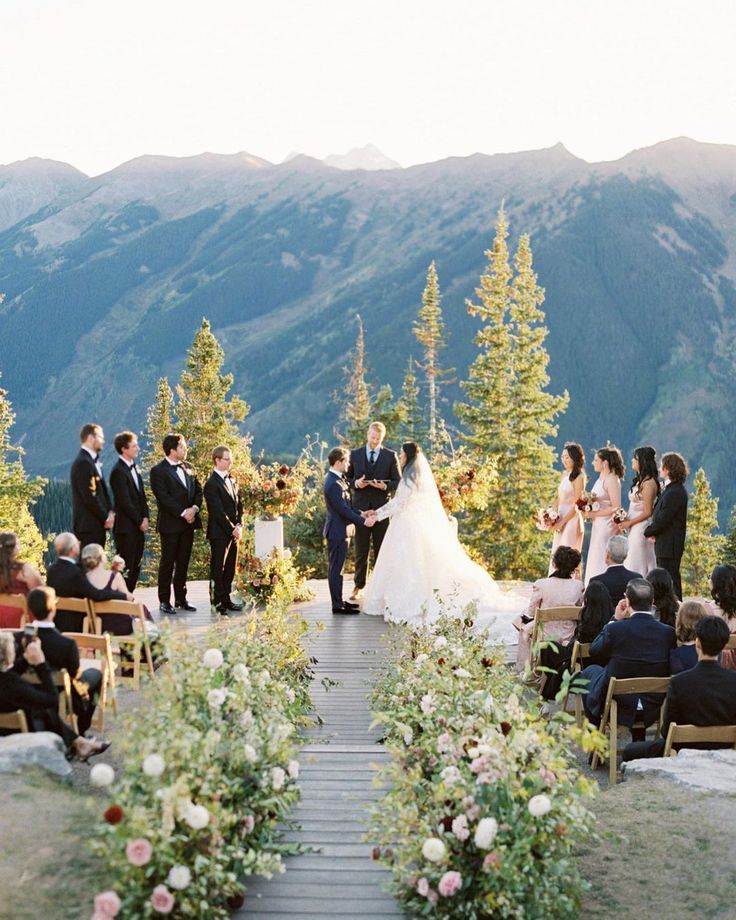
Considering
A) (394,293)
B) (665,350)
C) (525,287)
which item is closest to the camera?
(525,287)

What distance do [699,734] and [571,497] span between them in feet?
18.4

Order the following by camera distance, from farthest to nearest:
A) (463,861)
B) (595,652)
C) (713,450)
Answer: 1. (713,450)
2. (595,652)
3. (463,861)

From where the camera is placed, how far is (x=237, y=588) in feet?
38.9

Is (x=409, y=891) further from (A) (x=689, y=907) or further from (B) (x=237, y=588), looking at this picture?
(B) (x=237, y=588)

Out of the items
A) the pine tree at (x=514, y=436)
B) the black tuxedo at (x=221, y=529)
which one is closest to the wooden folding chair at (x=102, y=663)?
the black tuxedo at (x=221, y=529)

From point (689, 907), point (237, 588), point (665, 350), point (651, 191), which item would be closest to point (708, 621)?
point (689, 907)

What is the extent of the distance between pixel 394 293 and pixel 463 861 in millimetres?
187395

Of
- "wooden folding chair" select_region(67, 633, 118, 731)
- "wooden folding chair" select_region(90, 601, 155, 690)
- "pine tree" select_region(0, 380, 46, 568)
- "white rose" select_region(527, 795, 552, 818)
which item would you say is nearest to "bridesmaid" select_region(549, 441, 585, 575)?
"wooden folding chair" select_region(90, 601, 155, 690)

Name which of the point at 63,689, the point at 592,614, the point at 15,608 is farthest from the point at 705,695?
the point at 15,608

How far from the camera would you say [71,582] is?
7750 mm

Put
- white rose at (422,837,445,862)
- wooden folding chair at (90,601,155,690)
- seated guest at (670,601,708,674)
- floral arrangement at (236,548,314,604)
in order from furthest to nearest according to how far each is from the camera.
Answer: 1. floral arrangement at (236,548,314,604)
2. wooden folding chair at (90,601,155,690)
3. seated guest at (670,601,708,674)
4. white rose at (422,837,445,862)

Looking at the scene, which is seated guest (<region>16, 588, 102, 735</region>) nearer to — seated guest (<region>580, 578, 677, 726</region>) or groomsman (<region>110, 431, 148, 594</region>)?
seated guest (<region>580, 578, 677, 726</region>)

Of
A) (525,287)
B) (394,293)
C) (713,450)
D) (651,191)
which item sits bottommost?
(713,450)

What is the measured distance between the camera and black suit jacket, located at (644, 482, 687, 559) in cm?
966
